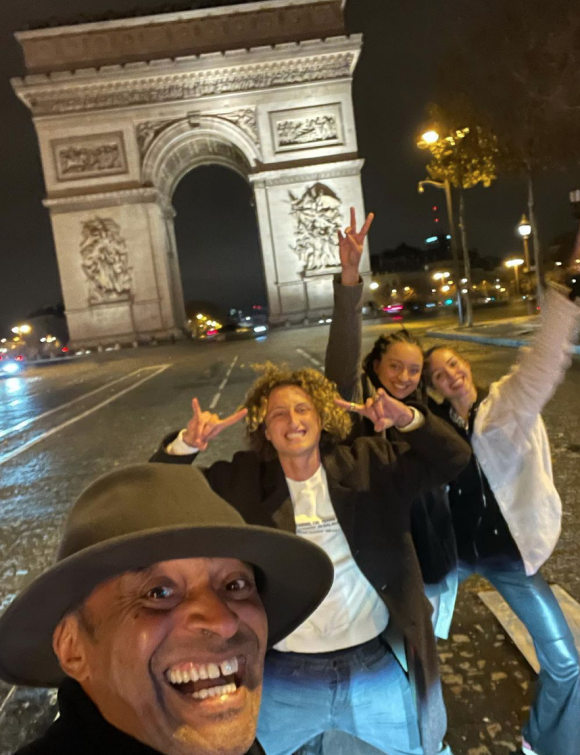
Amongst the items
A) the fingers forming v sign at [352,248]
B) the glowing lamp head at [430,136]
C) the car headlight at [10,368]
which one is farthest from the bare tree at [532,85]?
the car headlight at [10,368]

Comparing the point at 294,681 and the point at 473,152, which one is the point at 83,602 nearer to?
the point at 294,681

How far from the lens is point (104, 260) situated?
97.2ft

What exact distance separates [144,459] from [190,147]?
1120 inches

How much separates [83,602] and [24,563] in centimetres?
333

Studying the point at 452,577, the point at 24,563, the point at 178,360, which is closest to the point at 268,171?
the point at 178,360

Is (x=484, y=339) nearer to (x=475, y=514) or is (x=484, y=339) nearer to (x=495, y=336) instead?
(x=495, y=336)

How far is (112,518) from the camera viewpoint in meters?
1.11

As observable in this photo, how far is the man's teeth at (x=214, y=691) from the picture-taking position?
1.11 metres

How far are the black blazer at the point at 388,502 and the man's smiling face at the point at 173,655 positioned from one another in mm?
723

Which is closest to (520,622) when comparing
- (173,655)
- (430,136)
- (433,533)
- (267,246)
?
(433,533)

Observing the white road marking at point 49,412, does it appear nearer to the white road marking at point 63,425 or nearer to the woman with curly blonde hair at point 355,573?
the white road marking at point 63,425

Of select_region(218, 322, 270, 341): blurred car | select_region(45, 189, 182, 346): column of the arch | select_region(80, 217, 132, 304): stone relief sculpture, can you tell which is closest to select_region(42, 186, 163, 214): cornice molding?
select_region(45, 189, 182, 346): column of the arch

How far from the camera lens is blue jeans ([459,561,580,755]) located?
2.07 meters

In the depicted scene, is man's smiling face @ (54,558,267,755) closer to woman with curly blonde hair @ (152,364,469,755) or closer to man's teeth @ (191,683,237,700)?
man's teeth @ (191,683,237,700)
